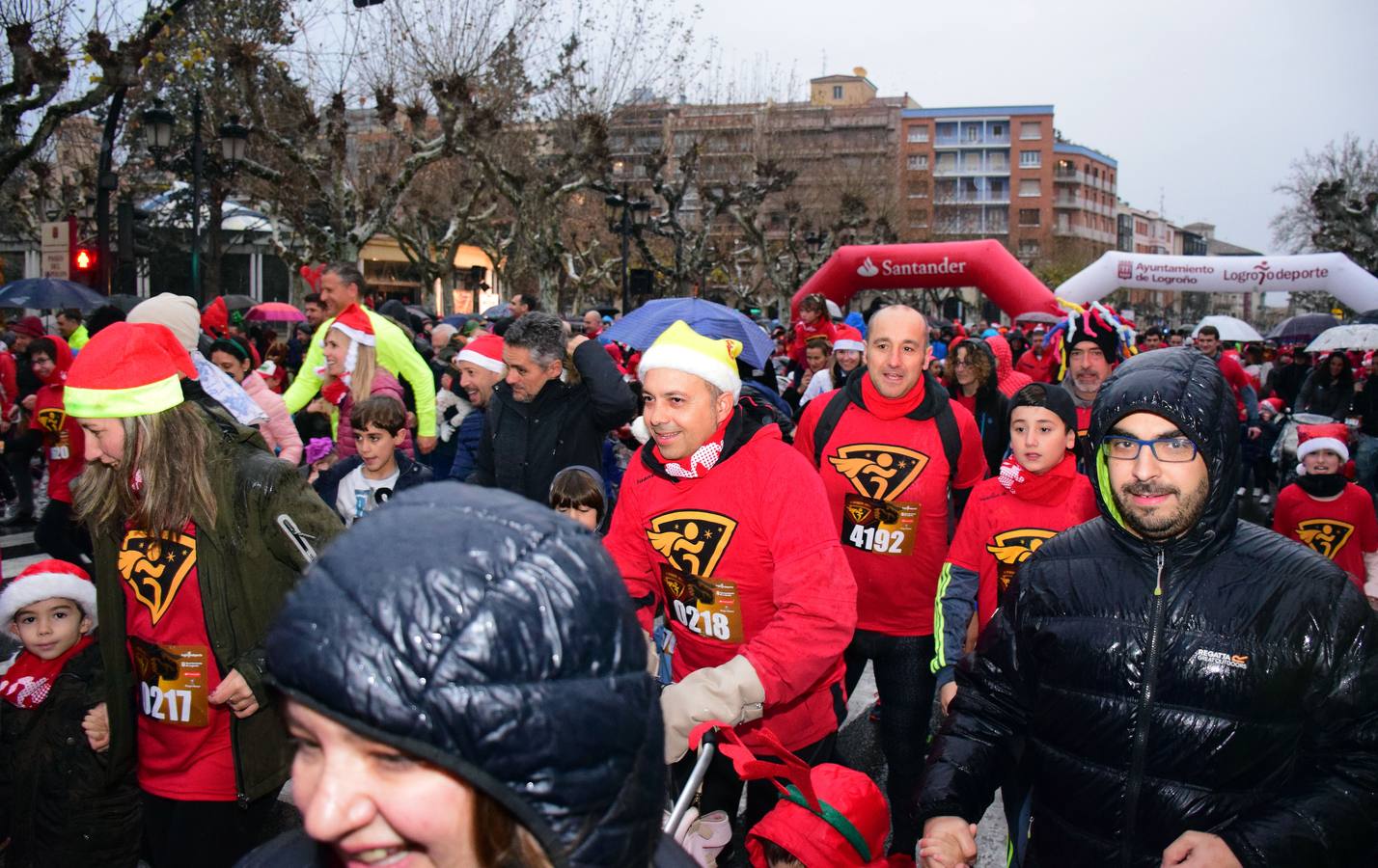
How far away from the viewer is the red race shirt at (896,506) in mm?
4426

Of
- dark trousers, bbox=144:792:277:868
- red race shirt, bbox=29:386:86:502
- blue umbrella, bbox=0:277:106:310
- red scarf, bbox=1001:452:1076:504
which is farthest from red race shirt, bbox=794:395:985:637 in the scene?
blue umbrella, bbox=0:277:106:310

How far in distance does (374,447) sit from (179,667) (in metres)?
2.63

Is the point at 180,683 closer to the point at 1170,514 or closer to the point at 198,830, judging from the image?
the point at 198,830

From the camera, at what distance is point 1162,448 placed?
2289 mm

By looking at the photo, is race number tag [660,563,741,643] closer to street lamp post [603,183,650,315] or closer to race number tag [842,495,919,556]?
race number tag [842,495,919,556]

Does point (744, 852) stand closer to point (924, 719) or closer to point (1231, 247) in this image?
point (924, 719)

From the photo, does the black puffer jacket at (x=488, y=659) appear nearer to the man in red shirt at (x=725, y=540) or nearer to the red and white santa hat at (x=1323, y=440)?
the man in red shirt at (x=725, y=540)

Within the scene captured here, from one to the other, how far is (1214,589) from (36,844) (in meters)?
3.54

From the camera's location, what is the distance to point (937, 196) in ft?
348

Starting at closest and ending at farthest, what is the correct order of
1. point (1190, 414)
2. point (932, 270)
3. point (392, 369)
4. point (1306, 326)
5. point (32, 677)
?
point (1190, 414), point (32, 677), point (392, 369), point (932, 270), point (1306, 326)

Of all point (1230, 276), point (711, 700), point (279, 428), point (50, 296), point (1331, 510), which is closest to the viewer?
point (711, 700)

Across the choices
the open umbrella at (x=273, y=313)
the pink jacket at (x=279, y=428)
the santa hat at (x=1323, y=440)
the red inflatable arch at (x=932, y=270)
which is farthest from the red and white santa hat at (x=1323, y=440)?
the open umbrella at (x=273, y=313)

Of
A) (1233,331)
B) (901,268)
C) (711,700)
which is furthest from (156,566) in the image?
(1233,331)

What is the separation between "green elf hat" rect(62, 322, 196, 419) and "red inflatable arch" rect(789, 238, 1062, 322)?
18549 mm
